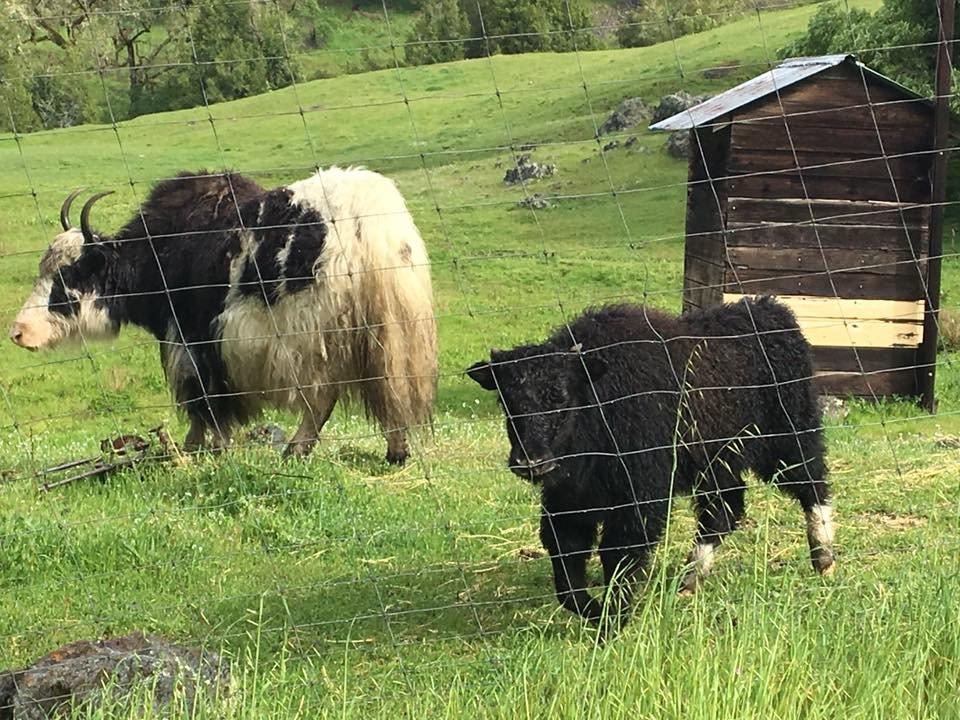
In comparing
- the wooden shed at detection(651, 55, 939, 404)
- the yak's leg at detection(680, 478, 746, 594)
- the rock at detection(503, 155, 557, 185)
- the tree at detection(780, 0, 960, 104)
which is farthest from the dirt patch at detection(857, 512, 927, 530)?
the rock at detection(503, 155, 557, 185)

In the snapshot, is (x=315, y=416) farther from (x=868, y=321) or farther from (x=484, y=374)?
(x=868, y=321)

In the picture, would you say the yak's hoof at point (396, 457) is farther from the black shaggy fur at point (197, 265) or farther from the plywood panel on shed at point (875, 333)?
the plywood panel on shed at point (875, 333)

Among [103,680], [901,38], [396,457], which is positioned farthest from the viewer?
[901,38]

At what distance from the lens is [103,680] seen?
14.2 feet

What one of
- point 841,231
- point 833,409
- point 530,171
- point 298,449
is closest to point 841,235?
point 841,231

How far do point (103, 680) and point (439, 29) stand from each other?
1901 inches

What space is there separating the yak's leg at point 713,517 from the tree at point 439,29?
137ft

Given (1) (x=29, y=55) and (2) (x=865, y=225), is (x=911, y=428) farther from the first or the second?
(1) (x=29, y=55)

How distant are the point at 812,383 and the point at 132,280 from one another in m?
5.47

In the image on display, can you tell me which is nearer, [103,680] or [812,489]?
[103,680]

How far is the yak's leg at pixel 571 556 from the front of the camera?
5660 mm

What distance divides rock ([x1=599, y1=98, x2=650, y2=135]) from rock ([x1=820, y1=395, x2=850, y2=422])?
2117 centimetres

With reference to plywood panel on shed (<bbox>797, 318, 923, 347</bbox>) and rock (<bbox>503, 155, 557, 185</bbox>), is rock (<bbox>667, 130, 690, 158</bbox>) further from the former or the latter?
plywood panel on shed (<bbox>797, 318, 923, 347</bbox>)

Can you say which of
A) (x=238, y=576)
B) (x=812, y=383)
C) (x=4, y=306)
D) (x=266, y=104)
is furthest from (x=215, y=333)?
(x=266, y=104)
